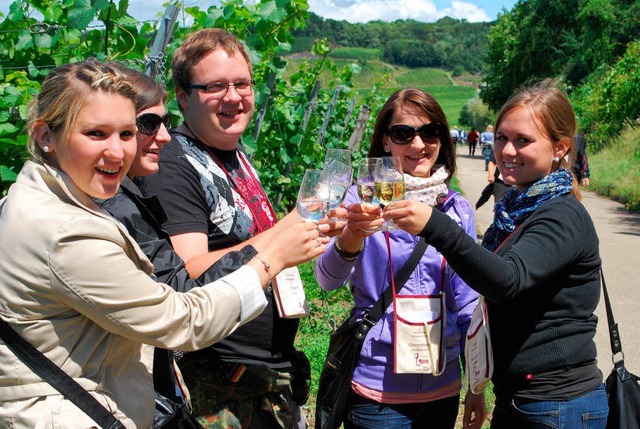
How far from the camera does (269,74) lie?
5270mm

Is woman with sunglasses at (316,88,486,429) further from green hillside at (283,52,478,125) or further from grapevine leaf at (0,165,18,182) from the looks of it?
green hillside at (283,52,478,125)

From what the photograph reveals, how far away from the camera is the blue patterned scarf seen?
7.77 ft

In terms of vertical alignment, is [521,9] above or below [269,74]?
above

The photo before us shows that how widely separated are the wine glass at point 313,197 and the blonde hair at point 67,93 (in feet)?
2.06

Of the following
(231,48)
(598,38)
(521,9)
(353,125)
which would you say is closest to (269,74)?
(231,48)

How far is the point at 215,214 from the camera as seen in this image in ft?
7.60

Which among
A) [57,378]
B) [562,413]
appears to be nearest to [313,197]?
[57,378]

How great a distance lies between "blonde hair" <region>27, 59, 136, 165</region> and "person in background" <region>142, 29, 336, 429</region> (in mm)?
573

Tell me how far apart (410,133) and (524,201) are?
0.56m

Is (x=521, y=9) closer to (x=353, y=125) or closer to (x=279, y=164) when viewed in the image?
(x=353, y=125)

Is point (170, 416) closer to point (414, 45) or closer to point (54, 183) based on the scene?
point (54, 183)

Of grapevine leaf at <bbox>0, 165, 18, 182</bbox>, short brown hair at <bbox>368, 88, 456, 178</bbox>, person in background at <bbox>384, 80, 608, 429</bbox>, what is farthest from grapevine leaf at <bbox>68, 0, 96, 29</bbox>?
person in background at <bbox>384, 80, 608, 429</bbox>

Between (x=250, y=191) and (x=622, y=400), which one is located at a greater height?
(x=250, y=191)

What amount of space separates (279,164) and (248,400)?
4435mm
